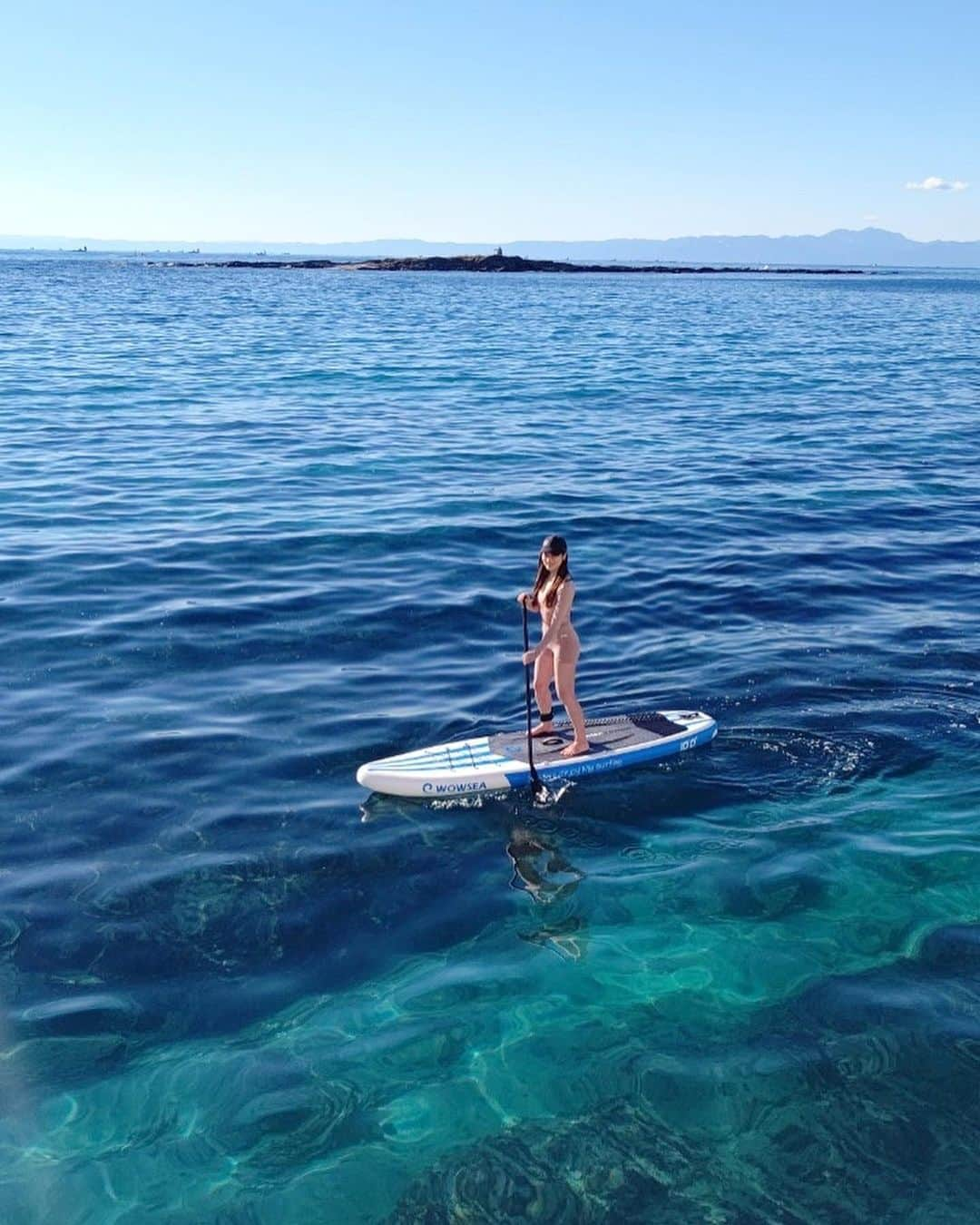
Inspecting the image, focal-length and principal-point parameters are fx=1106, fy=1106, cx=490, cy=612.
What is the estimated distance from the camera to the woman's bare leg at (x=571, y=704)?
12023 mm

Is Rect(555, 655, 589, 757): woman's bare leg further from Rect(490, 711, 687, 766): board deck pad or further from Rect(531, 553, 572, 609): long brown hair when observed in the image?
Rect(531, 553, 572, 609): long brown hair

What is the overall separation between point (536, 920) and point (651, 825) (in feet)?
6.80

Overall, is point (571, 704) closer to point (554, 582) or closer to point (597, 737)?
point (597, 737)

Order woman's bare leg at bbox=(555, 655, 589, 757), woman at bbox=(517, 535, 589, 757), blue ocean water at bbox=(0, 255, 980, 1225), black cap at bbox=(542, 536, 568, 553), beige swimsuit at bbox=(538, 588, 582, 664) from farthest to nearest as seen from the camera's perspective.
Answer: beige swimsuit at bbox=(538, 588, 582, 664) → woman's bare leg at bbox=(555, 655, 589, 757) → woman at bbox=(517, 535, 589, 757) → black cap at bbox=(542, 536, 568, 553) → blue ocean water at bbox=(0, 255, 980, 1225)

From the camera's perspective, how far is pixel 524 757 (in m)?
11.9

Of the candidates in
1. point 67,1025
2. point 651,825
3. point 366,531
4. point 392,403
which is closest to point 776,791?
point 651,825

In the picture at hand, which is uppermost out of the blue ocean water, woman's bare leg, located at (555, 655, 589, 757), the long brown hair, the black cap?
the black cap

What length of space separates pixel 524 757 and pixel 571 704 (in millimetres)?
775

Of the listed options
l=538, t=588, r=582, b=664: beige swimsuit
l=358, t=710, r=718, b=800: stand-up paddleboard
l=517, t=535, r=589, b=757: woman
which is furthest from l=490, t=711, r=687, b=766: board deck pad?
l=538, t=588, r=582, b=664: beige swimsuit

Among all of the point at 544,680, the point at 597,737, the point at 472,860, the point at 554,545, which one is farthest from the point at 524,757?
the point at 554,545

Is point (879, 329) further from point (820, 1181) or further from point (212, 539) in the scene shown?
point (820, 1181)

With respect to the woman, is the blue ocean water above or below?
below

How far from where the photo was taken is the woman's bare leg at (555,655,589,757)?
39.4 feet

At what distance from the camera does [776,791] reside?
1177 centimetres
